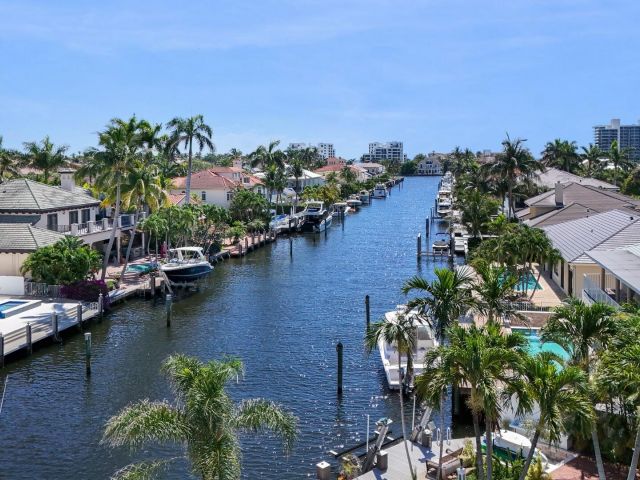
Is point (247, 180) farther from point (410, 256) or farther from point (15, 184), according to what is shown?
point (15, 184)

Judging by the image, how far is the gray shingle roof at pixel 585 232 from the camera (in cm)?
→ 4269

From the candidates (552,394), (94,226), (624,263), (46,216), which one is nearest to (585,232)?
(624,263)

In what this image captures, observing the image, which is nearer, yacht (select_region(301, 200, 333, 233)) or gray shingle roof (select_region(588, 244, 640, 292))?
gray shingle roof (select_region(588, 244, 640, 292))

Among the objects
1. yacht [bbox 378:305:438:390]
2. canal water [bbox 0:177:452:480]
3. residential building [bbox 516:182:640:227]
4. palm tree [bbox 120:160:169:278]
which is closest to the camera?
canal water [bbox 0:177:452:480]

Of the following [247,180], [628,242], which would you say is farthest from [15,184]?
[247,180]

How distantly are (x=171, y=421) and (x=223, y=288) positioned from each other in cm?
4444

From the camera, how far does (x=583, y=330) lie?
18.5 metres

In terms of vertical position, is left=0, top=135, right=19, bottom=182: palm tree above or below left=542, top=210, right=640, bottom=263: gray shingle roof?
above

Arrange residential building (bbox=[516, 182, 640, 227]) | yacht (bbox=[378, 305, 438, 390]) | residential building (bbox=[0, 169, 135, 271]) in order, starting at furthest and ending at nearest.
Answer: residential building (bbox=[516, 182, 640, 227]) < residential building (bbox=[0, 169, 135, 271]) < yacht (bbox=[378, 305, 438, 390])

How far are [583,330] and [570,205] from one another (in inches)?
1914

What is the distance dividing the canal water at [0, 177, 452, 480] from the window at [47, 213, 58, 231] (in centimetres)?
994

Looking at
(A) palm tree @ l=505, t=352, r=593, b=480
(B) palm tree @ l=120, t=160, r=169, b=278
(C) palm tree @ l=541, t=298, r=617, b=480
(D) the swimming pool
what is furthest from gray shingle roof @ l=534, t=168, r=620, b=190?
(A) palm tree @ l=505, t=352, r=593, b=480

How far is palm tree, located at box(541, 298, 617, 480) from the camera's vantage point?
18375 millimetres

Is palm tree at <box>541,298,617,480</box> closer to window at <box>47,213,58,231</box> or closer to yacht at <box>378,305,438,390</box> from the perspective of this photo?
yacht at <box>378,305,438,390</box>
